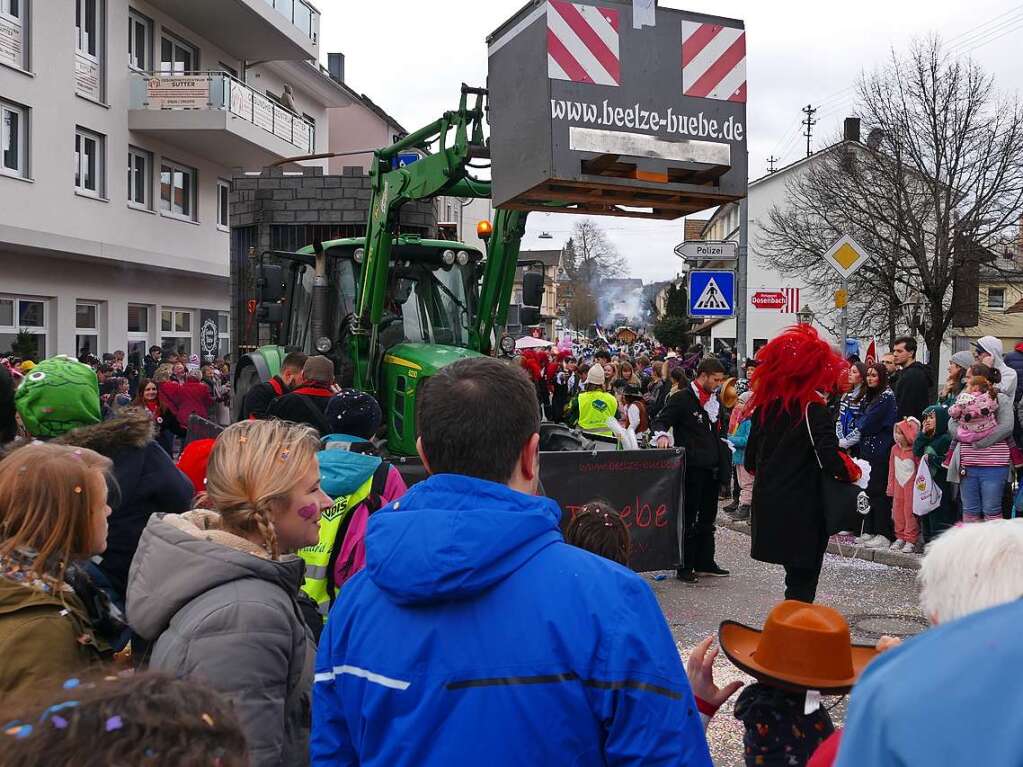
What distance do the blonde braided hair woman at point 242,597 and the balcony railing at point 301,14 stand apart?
2687cm

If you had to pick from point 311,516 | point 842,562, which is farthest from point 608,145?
point 842,562

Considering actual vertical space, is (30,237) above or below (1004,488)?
above

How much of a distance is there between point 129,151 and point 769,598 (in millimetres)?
21203

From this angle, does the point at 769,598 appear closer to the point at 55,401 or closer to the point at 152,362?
the point at 55,401

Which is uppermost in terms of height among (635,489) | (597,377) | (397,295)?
(397,295)

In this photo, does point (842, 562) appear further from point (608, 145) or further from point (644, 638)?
point (644, 638)

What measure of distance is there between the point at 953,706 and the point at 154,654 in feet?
6.33

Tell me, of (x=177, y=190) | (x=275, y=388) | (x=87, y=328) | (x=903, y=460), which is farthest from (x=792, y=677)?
(x=177, y=190)

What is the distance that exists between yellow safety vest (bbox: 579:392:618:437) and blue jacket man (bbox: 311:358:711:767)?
7.82m

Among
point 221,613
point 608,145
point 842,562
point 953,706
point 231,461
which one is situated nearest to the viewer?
point 953,706

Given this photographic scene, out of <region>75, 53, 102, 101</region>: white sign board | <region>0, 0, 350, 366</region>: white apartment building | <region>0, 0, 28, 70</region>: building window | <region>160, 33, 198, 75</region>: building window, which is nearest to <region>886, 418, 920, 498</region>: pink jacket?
<region>0, 0, 350, 366</region>: white apartment building

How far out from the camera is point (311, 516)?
2869 mm

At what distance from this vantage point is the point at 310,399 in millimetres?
6949

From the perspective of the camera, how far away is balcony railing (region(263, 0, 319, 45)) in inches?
1107
